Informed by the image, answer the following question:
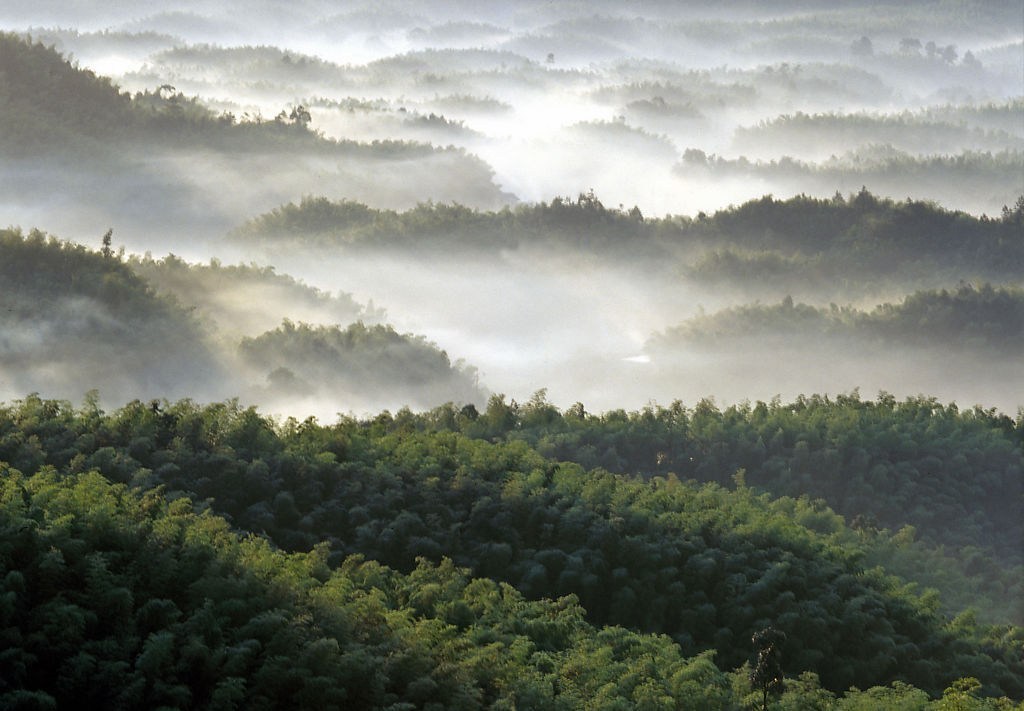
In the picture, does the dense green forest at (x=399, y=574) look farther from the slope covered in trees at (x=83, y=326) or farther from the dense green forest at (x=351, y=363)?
the dense green forest at (x=351, y=363)

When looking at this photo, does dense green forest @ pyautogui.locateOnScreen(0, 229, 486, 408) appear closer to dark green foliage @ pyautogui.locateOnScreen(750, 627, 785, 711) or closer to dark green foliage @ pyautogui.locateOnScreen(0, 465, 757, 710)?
dark green foliage @ pyautogui.locateOnScreen(0, 465, 757, 710)

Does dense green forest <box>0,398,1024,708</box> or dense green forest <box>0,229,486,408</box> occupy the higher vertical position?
dense green forest <box>0,229,486,408</box>

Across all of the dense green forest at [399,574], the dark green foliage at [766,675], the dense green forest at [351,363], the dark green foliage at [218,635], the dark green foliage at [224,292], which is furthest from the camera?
the dark green foliage at [224,292]

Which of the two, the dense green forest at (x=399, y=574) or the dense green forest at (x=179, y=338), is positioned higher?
the dense green forest at (x=179, y=338)

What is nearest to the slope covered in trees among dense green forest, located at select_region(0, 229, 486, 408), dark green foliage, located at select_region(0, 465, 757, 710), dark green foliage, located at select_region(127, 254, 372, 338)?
dense green forest, located at select_region(0, 229, 486, 408)

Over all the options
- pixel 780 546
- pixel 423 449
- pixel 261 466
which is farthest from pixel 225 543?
pixel 780 546

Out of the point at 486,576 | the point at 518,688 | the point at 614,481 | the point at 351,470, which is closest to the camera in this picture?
the point at 518,688

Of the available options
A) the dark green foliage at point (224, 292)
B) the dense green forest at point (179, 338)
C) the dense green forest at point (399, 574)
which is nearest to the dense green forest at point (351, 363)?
the dense green forest at point (179, 338)

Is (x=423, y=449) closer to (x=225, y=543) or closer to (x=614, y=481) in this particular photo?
(x=614, y=481)

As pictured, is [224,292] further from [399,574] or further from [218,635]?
[218,635]
